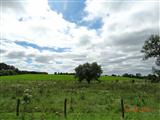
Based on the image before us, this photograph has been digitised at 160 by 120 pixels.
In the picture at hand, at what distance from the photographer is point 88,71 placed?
252 ft

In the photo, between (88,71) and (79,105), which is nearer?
(79,105)

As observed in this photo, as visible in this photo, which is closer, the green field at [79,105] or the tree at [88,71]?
the green field at [79,105]

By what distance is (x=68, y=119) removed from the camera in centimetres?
1867

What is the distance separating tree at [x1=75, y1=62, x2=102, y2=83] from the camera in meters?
77.2

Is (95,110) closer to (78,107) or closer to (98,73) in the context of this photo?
(78,107)

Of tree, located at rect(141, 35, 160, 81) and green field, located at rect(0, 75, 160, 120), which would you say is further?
tree, located at rect(141, 35, 160, 81)

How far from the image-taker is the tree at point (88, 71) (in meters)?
77.2

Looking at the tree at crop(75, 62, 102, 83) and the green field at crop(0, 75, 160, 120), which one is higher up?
the tree at crop(75, 62, 102, 83)

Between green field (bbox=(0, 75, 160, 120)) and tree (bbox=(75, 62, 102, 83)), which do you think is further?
tree (bbox=(75, 62, 102, 83))

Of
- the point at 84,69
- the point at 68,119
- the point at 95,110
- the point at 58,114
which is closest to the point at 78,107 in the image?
the point at 95,110

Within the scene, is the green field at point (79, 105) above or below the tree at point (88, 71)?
below

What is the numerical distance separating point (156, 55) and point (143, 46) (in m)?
3.62

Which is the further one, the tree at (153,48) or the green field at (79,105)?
the tree at (153,48)

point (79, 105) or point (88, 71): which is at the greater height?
point (88, 71)
